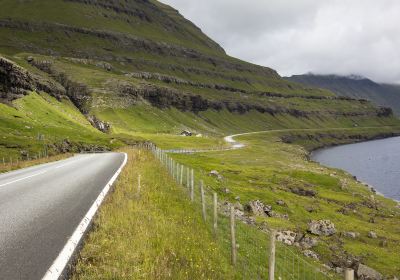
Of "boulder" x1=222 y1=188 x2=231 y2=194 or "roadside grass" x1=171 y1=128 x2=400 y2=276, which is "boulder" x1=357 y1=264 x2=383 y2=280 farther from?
"boulder" x1=222 y1=188 x2=231 y2=194

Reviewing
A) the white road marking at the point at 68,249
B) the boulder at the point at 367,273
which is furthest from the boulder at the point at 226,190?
the white road marking at the point at 68,249

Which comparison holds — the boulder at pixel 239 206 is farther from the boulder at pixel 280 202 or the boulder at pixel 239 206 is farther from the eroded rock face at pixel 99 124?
the eroded rock face at pixel 99 124

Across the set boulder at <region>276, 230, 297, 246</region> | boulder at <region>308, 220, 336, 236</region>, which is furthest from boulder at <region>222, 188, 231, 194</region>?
boulder at <region>276, 230, 297, 246</region>

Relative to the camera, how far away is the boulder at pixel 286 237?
34.2 metres

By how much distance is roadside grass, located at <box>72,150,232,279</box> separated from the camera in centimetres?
1003

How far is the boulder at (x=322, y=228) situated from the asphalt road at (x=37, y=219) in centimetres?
2227

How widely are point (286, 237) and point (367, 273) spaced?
685cm

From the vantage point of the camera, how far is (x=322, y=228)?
136 feet

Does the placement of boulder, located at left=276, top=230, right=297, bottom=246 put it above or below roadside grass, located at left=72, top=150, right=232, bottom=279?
below

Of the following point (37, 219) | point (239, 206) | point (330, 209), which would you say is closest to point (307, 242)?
point (239, 206)

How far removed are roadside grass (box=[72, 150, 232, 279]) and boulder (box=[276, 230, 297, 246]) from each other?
17.7 meters

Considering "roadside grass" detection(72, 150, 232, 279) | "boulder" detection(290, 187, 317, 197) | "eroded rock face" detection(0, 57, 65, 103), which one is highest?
"eroded rock face" detection(0, 57, 65, 103)

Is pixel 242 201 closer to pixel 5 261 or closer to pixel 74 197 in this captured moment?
pixel 74 197

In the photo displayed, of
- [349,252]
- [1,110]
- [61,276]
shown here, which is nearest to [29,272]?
[61,276]
